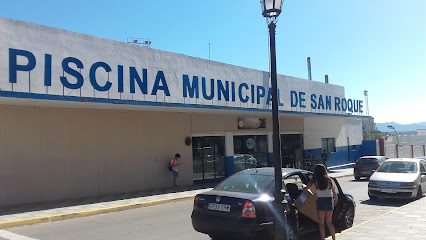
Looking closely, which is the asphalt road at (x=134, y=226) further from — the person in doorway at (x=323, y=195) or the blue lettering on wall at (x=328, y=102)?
the blue lettering on wall at (x=328, y=102)

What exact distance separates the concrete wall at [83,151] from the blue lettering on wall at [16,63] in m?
1.90

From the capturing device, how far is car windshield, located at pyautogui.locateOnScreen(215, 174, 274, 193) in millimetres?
6470

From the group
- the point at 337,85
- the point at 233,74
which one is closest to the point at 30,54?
the point at 233,74

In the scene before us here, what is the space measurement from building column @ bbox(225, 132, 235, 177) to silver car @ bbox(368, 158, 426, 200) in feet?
26.8

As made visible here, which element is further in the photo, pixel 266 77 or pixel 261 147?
pixel 261 147

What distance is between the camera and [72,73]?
11469 millimetres

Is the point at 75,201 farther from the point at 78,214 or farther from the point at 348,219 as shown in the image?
the point at 348,219

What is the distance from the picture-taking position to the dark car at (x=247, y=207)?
5867 millimetres

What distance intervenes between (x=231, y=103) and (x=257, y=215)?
11574 mm

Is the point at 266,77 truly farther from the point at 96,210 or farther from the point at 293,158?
the point at 96,210

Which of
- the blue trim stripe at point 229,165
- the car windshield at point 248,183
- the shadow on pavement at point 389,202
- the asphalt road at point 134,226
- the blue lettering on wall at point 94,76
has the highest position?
the blue lettering on wall at point 94,76

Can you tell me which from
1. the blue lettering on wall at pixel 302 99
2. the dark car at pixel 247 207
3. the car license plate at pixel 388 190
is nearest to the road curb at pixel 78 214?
the dark car at pixel 247 207

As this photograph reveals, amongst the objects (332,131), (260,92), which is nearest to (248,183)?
(260,92)

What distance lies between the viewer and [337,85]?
89.2 ft
